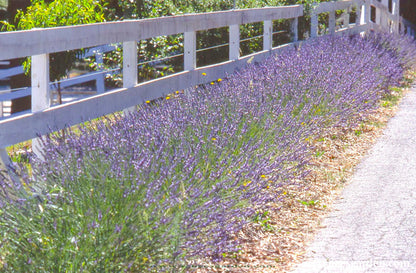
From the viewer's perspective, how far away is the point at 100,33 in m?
6.12

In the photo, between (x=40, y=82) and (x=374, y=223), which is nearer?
A: (x=40, y=82)

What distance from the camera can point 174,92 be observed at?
25.3ft

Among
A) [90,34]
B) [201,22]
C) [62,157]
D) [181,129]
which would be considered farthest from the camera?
[201,22]

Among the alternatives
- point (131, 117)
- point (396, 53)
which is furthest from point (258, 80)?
point (396, 53)

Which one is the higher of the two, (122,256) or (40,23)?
(40,23)

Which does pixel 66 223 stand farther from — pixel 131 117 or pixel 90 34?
pixel 90 34

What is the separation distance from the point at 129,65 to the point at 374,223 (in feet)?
8.71

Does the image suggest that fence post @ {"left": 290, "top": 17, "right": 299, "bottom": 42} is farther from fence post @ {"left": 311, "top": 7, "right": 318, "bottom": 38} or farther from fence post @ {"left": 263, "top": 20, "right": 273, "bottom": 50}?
fence post @ {"left": 263, "top": 20, "right": 273, "bottom": 50}

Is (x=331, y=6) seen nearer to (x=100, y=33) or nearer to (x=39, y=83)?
(x=100, y=33)

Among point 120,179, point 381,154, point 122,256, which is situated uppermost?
point 120,179

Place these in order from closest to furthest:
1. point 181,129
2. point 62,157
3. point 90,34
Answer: point 62,157
point 181,129
point 90,34

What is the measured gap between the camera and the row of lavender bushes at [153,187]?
148 inches

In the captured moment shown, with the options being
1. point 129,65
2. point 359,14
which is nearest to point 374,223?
point 129,65

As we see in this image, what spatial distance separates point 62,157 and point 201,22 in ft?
13.9
